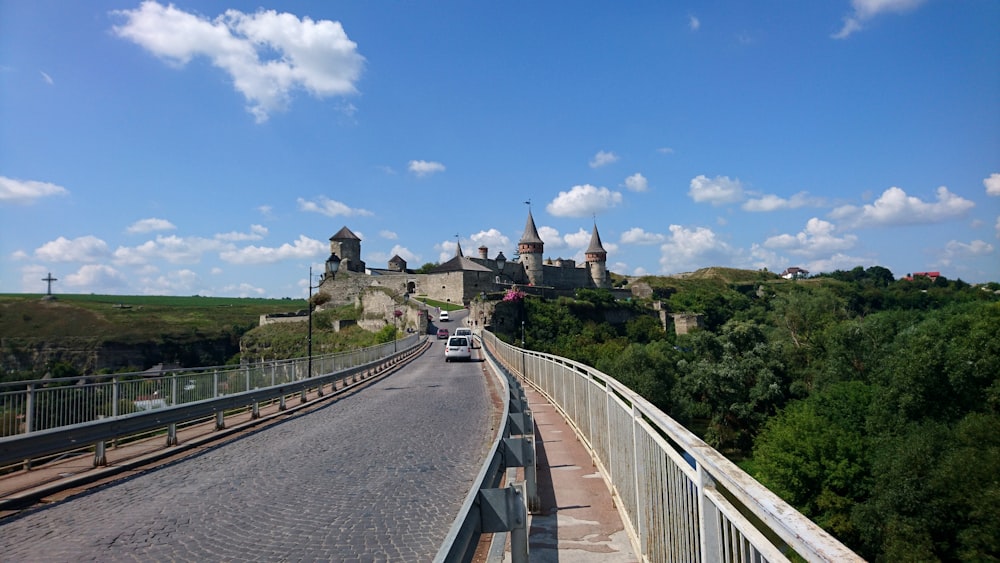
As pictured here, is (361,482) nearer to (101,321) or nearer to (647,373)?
(647,373)

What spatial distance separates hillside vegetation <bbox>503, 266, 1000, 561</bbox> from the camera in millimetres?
27406

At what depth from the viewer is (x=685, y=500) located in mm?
3639

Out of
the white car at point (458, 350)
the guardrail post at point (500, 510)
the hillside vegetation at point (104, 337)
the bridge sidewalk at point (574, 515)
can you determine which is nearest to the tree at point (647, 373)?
the white car at point (458, 350)

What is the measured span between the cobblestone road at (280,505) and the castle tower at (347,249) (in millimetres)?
101825

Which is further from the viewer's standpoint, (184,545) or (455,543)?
(184,545)

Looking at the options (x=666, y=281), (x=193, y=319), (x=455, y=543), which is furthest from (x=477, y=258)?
(x=455, y=543)

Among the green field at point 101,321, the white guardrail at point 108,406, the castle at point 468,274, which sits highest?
the castle at point 468,274

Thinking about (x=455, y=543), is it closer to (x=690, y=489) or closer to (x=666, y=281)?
(x=690, y=489)

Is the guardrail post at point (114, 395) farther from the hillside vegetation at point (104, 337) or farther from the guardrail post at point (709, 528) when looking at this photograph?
the hillside vegetation at point (104, 337)

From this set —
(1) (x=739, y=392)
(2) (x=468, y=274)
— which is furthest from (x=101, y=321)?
(1) (x=739, y=392)

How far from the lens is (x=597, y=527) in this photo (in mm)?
5961

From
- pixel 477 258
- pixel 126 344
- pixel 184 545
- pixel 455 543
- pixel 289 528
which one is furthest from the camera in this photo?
pixel 477 258

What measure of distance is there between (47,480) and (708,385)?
51782 millimetres

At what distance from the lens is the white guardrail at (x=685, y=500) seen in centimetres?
208
